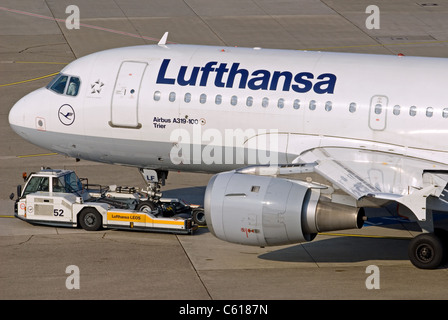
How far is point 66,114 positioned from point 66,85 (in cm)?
105

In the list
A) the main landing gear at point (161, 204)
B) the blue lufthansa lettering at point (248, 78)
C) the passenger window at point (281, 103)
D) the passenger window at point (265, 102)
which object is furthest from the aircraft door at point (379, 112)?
the main landing gear at point (161, 204)

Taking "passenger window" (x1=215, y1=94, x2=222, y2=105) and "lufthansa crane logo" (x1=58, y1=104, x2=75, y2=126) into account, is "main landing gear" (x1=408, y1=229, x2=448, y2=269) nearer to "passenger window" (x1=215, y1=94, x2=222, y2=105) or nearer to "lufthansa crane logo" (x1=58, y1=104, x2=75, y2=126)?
"passenger window" (x1=215, y1=94, x2=222, y2=105)

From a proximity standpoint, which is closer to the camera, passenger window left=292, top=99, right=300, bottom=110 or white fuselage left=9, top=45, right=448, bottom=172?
white fuselage left=9, top=45, right=448, bottom=172

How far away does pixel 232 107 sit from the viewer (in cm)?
3000

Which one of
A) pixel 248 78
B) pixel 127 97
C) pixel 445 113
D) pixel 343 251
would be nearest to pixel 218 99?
pixel 248 78

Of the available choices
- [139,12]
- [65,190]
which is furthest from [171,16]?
[65,190]

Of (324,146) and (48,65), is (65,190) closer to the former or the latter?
(324,146)

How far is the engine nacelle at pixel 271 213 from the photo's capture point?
26.4 metres

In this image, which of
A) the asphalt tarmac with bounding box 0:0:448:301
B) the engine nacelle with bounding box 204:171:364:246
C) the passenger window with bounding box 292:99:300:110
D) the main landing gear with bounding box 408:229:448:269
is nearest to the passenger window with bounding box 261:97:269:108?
the passenger window with bounding box 292:99:300:110

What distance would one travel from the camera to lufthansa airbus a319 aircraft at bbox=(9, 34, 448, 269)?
26891 mm

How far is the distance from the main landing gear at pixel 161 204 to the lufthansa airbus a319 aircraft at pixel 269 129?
0.38 feet

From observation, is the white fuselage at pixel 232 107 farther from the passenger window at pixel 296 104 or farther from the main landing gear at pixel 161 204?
the main landing gear at pixel 161 204

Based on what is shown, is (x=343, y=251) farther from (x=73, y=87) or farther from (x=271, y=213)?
(x=73, y=87)

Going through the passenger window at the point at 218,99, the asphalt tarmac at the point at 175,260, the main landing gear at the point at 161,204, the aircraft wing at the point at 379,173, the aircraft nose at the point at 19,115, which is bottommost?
the asphalt tarmac at the point at 175,260
